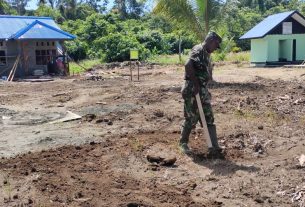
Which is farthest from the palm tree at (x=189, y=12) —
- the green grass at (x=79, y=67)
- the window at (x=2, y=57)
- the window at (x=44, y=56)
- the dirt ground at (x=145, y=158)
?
the window at (x=2, y=57)

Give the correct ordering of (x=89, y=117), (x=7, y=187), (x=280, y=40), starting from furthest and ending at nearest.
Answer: (x=280, y=40) → (x=89, y=117) → (x=7, y=187)

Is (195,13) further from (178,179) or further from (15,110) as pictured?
(178,179)

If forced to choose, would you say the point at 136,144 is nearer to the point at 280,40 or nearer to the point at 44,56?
the point at 44,56

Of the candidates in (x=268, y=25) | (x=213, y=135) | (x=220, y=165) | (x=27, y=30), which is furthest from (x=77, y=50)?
(x=220, y=165)

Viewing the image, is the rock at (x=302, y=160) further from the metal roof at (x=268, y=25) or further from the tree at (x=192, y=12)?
the metal roof at (x=268, y=25)

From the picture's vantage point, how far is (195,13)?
1884 cm

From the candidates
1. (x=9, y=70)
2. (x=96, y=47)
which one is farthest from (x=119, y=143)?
(x=96, y=47)

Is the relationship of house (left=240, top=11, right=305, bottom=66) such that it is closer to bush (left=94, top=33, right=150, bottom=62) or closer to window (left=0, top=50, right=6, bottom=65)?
bush (left=94, top=33, right=150, bottom=62)

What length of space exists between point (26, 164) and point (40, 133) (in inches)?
105

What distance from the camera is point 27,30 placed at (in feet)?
93.0

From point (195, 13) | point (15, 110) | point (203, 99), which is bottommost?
point (15, 110)

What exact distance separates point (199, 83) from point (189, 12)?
12.0 m

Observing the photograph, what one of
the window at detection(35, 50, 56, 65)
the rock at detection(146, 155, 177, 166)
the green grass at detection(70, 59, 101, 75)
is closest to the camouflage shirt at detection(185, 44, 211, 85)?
the rock at detection(146, 155, 177, 166)

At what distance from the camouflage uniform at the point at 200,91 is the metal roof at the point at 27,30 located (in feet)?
72.8
